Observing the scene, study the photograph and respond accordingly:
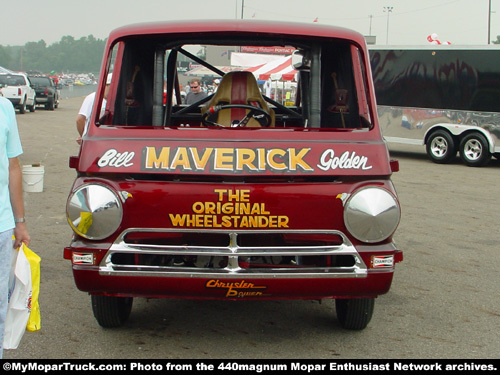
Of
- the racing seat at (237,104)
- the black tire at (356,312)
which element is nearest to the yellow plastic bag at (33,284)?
the black tire at (356,312)

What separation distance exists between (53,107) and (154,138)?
3619cm

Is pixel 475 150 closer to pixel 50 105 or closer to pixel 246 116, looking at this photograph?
pixel 246 116

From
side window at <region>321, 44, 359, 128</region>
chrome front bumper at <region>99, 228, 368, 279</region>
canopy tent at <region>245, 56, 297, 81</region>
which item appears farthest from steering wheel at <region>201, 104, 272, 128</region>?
canopy tent at <region>245, 56, 297, 81</region>

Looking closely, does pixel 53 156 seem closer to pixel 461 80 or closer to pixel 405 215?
pixel 405 215

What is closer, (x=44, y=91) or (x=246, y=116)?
(x=246, y=116)

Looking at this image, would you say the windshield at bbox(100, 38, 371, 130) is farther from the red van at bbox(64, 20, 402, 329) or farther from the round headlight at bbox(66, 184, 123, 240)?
the round headlight at bbox(66, 184, 123, 240)

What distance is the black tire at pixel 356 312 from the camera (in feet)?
14.9

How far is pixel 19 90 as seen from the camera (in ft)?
100

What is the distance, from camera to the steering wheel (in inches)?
214


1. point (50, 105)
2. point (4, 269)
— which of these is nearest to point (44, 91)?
point (50, 105)

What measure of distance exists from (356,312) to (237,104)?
78.1 inches

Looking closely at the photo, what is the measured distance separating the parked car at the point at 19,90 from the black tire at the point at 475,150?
67.6 feet

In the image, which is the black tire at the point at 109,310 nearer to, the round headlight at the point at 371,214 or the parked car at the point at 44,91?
the round headlight at the point at 371,214

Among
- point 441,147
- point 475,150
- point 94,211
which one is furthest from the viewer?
point 441,147
